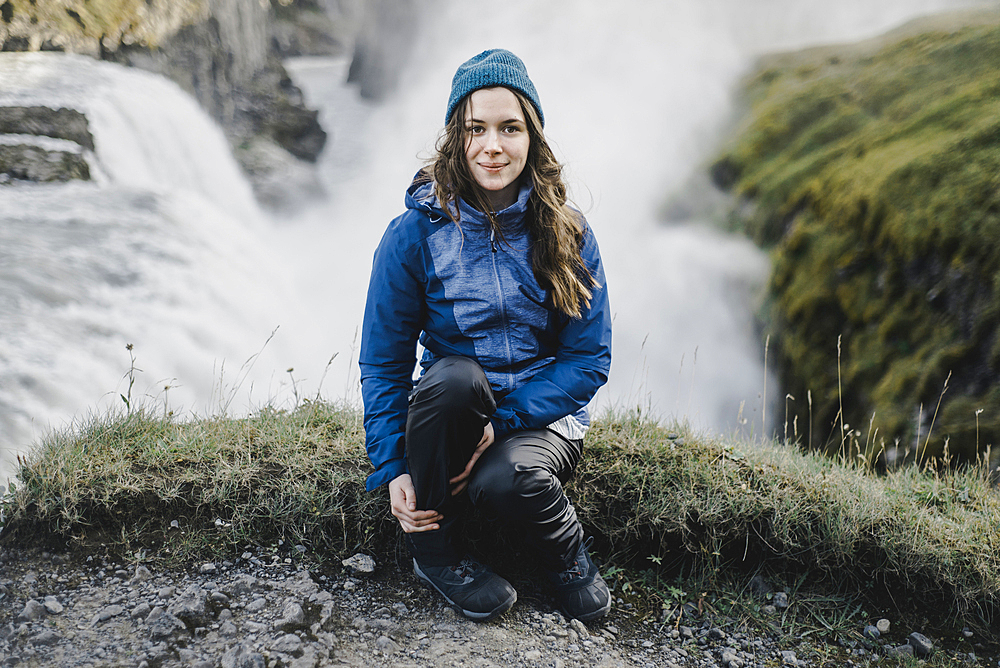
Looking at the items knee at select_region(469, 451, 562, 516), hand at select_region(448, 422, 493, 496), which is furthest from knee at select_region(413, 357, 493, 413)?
knee at select_region(469, 451, 562, 516)

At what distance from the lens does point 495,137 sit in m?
2.55

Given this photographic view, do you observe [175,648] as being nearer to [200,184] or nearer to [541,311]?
[541,311]

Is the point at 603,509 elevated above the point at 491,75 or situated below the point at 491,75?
below

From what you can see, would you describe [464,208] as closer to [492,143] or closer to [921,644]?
[492,143]

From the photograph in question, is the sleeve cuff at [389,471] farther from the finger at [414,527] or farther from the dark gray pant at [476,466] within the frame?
the finger at [414,527]

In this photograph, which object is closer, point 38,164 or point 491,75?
point 491,75

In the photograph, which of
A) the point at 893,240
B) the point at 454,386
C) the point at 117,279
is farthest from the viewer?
the point at 893,240

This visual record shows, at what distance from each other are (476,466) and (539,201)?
1.13 meters

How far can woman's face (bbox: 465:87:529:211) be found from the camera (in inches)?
100.0

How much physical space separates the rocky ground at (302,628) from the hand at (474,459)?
1.87ft

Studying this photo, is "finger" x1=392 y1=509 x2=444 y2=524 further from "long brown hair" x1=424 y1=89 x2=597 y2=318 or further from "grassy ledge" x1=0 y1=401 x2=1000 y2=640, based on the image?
"long brown hair" x1=424 y1=89 x2=597 y2=318

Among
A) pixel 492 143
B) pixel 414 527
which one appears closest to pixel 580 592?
pixel 414 527

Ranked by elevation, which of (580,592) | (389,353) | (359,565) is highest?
(389,353)

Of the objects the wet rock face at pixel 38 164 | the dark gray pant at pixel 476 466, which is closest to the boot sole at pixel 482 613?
the dark gray pant at pixel 476 466
